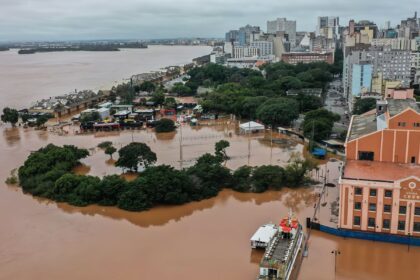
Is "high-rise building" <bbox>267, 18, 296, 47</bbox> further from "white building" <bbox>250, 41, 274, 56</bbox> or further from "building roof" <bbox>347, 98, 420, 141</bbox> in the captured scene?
"building roof" <bbox>347, 98, 420, 141</bbox>

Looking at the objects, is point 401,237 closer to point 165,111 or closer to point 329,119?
point 329,119

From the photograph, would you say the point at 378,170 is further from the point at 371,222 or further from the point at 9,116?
the point at 9,116

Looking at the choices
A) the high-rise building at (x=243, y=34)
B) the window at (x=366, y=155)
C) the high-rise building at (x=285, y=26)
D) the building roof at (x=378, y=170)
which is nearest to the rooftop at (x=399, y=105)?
the window at (x=366, y=155)

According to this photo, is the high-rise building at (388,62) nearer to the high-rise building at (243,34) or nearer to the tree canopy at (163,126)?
the tree canopy at (163,126)

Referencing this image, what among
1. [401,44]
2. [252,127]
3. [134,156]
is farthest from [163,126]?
[401,44]

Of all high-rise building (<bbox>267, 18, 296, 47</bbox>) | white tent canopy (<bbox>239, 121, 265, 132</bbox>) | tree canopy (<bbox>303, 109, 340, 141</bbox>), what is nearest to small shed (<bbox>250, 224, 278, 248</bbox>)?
tree canopy (<bbox>303, 109, 340, 141</bbox>)

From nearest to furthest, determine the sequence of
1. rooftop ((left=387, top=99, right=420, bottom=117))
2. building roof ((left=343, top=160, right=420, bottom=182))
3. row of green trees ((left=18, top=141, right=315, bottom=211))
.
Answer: building roof ((left=343, top=160, right=420, bottom=182)) → rooftop ((left=387, top=99, right=420, bottom=117)) → row of green trees ((left=18, top=141, right=315, bottom=211))
